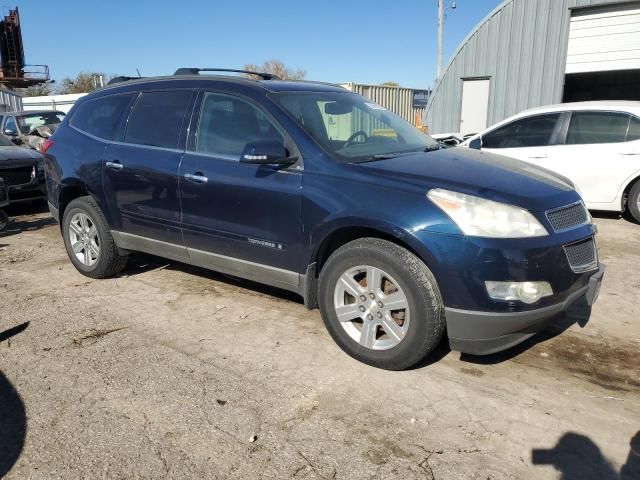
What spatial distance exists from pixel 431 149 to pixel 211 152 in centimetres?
173

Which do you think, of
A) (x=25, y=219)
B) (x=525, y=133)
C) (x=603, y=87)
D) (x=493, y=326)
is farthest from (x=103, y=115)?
(x=603, y=87)

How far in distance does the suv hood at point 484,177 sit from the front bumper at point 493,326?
61cm

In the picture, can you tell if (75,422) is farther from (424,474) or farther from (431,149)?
(431,149)

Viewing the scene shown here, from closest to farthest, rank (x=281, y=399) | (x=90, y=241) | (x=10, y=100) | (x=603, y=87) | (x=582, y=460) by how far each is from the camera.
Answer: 1. (x=582, y=460)
2. (x=281, y=399)
3. (x=90, y=241)
4. (x=603, y=87)
5. (x=10, y=100)

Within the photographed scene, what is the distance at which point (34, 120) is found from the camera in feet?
43.0

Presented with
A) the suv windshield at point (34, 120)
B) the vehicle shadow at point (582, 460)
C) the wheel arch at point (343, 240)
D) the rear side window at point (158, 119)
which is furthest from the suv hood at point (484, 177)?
the suv windshield at point (34, 120)

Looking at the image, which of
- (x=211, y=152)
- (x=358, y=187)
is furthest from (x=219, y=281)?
(x=358, y=187)

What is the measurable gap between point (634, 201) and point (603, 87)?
16.1 m

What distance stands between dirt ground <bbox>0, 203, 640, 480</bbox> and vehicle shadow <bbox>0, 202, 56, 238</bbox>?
364cm

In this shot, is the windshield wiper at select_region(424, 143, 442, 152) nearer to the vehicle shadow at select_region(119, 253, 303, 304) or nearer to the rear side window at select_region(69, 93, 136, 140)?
the vehicle shadow at select_region(119, 253, 303, 304)

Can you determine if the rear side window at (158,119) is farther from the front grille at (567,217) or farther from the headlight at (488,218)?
the front grille at (567,217)

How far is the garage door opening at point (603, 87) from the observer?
65.2 ft

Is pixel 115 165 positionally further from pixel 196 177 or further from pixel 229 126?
pixel 229 126

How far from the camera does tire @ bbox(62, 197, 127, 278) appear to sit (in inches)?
193
